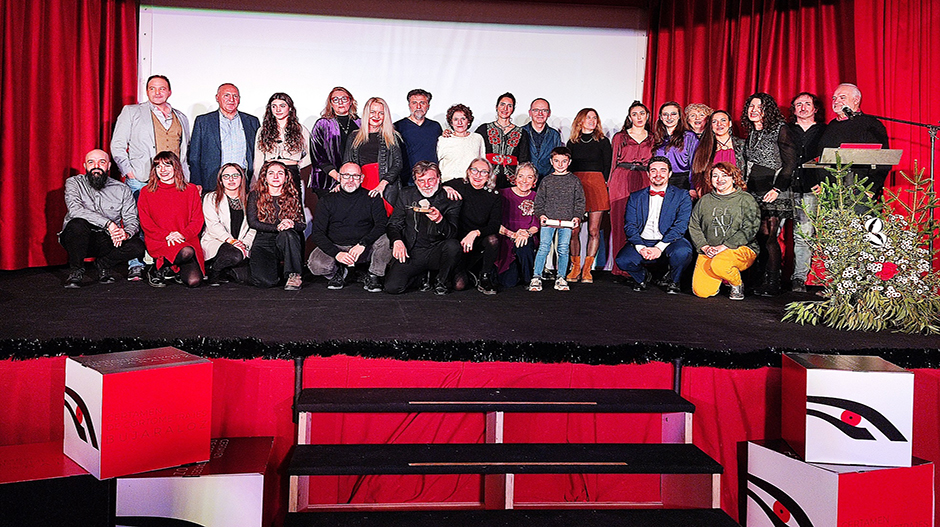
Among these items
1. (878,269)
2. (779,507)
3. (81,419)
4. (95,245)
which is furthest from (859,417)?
(95,245)

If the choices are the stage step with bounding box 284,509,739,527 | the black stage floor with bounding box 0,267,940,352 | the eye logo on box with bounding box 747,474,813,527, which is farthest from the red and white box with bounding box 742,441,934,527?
the black stage floor with bounding box 0,267,940,352

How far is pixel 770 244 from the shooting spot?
4578 millimetres

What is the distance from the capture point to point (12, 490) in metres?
1.93

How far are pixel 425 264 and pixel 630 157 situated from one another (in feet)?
6.09

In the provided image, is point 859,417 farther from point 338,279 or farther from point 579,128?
point 579,128

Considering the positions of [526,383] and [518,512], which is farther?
[526,383]

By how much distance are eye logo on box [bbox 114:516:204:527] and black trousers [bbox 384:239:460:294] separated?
221 cm

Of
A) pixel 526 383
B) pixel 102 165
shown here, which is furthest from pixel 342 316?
pixel 102 165

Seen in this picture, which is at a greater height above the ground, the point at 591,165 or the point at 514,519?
the point at 591,165

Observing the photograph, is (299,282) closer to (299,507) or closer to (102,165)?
(102,165)

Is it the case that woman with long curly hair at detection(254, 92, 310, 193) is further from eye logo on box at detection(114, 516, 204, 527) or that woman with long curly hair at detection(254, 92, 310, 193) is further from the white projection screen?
eye logo on box at detection(114, 516, 204, 527)

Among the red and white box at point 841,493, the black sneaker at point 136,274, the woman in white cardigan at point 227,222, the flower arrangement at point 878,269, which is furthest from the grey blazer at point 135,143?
the red and white box at point 841,493

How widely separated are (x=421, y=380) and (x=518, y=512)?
2.04 ft

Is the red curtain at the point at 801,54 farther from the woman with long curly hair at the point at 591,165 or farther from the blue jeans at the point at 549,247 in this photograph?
the blue jeans at the point at 549,247
